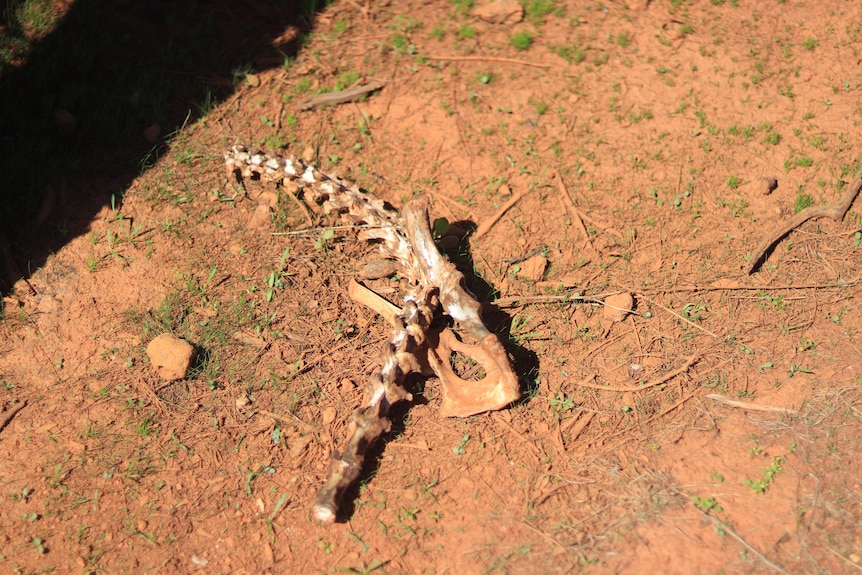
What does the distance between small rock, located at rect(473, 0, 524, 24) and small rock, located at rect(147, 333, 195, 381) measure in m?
2.96

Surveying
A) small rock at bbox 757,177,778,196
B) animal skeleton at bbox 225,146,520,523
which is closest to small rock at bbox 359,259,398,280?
animal skeleton at bbox 225,146,520,523

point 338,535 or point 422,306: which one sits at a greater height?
point 422,306

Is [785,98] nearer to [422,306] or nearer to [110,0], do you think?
[422,306]

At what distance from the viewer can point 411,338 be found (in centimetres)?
338

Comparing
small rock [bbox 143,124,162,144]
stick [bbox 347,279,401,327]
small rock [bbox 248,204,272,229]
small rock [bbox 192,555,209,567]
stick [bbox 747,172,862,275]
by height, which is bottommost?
small rock [bbox 192,555,209,567]

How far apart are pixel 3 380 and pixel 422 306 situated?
2.09 m

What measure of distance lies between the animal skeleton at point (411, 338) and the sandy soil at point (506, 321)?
0.53ft

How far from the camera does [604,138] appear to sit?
14.5 ft

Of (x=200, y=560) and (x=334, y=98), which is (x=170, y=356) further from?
(x=334, y=98)

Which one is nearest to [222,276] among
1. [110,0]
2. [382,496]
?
[382,496]

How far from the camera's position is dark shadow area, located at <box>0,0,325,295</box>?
13.6 feet

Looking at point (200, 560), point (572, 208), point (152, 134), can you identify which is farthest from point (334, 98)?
point (200, 560)

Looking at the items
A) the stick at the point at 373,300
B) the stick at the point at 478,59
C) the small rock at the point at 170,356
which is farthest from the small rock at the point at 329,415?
the stick at the point at 478,59

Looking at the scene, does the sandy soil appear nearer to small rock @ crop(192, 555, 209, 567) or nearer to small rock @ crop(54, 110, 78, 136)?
small rock @ crop(192, 555, 209, 567)
